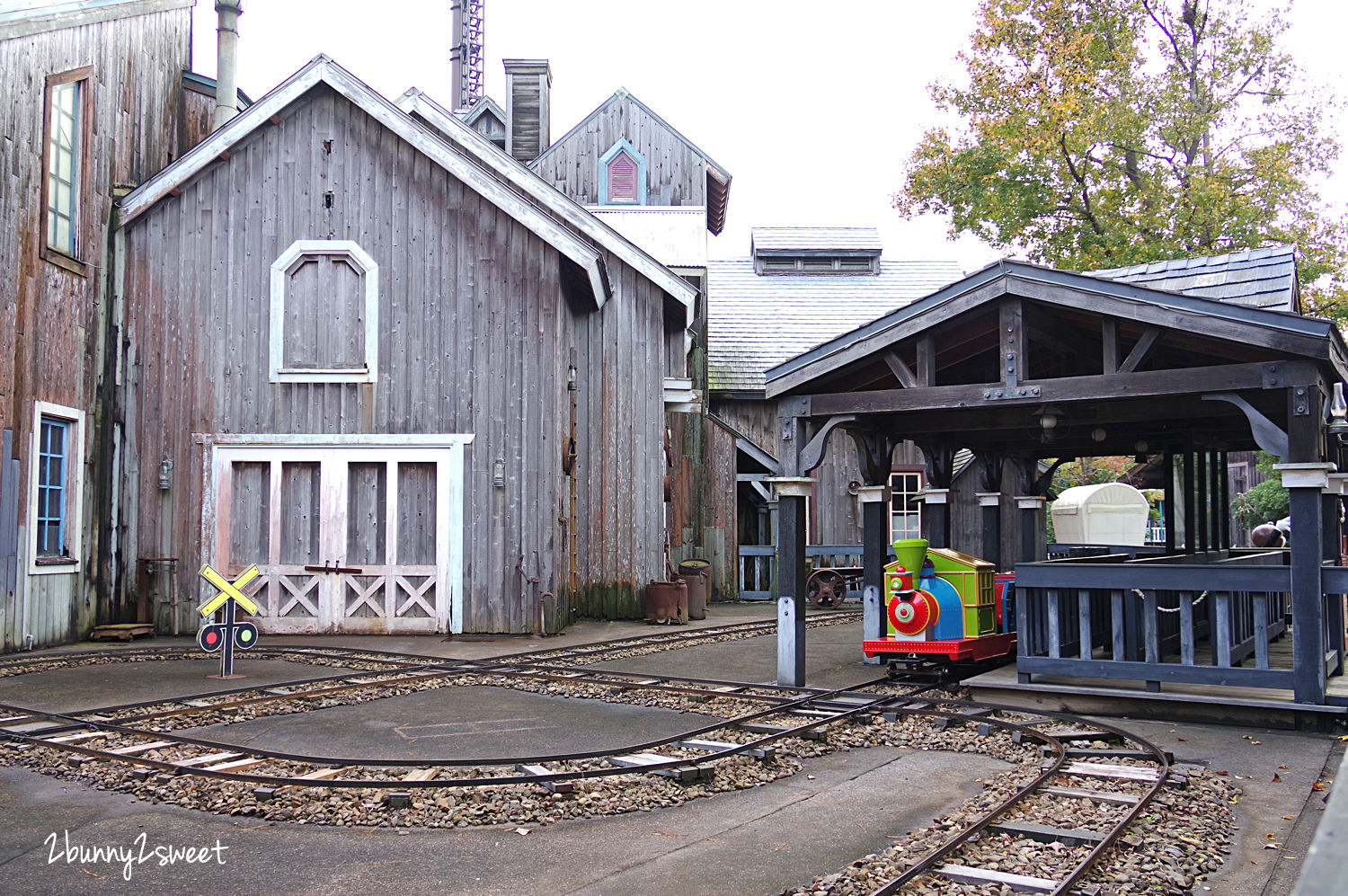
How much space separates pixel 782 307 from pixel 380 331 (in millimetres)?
14645

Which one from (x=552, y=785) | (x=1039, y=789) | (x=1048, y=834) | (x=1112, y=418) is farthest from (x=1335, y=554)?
(x=552, y=785)

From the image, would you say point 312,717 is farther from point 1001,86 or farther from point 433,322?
point 1001,86

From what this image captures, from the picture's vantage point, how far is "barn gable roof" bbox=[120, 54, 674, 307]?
14.5 m

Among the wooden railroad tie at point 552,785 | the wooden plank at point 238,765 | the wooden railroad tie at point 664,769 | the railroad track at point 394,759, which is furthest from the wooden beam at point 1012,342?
the wooden plank at point 238,765

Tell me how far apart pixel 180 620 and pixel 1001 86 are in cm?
1876

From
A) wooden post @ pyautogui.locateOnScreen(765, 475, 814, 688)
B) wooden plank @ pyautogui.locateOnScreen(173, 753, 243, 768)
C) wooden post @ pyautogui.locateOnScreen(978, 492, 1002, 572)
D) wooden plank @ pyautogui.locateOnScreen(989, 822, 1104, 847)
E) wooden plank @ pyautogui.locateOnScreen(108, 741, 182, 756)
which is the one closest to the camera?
wooden plank @ pyautogui.locateOnScreen(989, 822, 1104, 847)

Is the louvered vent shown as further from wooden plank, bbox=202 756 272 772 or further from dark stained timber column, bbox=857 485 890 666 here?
wooden plank, bbox=202 756 272 772

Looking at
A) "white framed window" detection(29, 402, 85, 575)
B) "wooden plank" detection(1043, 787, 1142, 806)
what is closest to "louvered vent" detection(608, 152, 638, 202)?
"white framed window" detection(29, 402, 85, 575)

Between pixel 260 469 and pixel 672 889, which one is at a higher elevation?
pixel 260 469

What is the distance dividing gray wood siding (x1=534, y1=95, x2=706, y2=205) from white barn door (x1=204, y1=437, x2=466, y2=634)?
12.7m

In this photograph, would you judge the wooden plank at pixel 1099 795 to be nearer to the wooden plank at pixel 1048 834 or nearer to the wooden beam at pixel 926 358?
the wooden plank at pixel 1048 834

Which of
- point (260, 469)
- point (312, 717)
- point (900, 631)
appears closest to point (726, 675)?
point (900, 631)

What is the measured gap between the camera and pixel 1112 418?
11.2 metres

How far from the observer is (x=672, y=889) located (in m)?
4.55
